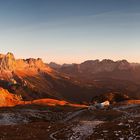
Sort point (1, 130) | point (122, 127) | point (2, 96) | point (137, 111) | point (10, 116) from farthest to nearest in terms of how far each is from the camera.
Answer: point (2, 96)
point (10, 116)
point (137, 111)
point (1, 130)
point (122, 127)

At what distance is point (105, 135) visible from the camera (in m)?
38.8

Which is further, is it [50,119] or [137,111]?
[50,119]

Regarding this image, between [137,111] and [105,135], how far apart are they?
38260mm

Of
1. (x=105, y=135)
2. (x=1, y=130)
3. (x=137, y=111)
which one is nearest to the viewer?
(x=105, y=135)

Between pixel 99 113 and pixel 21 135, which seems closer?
pixel 21 135

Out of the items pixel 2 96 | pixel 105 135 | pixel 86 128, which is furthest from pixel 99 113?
pixel 2 96

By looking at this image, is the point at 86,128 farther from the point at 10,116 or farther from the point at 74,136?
the point at 10,116

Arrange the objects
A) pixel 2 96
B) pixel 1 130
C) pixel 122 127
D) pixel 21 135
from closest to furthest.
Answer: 1. pixel 122 127
2. pixel 21 135
3. pixel 1 130
4. pixel 2 96

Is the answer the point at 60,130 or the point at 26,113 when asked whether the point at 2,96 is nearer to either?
the point at 26,113

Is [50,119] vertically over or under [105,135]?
under

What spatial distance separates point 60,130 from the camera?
46.3m

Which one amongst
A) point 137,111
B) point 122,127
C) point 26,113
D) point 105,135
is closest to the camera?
point 105,135

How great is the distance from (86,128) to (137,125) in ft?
27.5

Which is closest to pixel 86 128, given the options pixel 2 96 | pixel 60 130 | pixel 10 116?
pixel 60 130
